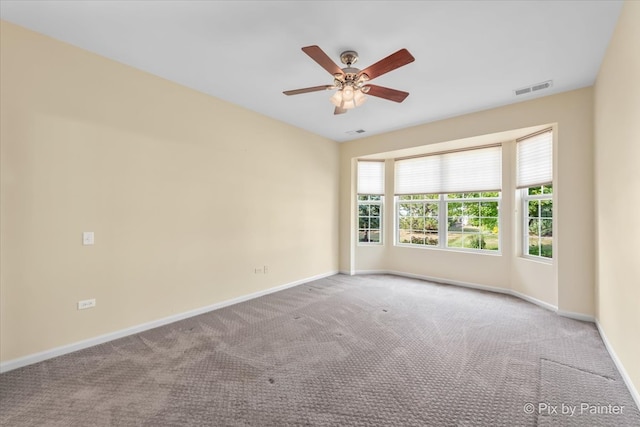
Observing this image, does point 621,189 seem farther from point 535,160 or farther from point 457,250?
point 457,250

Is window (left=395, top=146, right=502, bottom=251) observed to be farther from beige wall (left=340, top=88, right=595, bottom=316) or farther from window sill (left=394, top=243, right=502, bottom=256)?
beige wall (left=340, top=88, right=595, bottom=316)

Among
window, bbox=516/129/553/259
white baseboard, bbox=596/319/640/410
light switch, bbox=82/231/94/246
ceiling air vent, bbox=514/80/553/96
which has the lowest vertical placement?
white baseboard, bbox=596/319/640/410

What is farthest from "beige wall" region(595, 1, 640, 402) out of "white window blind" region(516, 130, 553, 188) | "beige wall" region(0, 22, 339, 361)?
"beige wall" region(0, 22, 339, 361)

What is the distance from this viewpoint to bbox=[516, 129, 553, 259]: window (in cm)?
393

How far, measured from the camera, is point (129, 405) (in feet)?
6.28

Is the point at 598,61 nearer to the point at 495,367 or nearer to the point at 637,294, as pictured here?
the point at 637,294

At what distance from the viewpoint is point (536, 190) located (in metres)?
4.22

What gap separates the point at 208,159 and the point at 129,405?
2.78 metres

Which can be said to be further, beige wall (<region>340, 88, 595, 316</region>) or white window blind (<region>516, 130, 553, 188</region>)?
white window blind (<region>516, 130, 553, 188</region>)

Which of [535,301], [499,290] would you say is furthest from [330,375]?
[499,290]

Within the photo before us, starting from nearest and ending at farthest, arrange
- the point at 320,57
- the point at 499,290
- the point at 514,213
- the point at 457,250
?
A: the point at 320,57
the point at 514,213
the point at 499,290
the point at 457,250

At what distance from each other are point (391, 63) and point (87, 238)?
3288mm

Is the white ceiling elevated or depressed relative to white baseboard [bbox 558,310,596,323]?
elevated

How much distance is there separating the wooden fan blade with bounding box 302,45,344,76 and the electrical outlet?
3.10 metres
